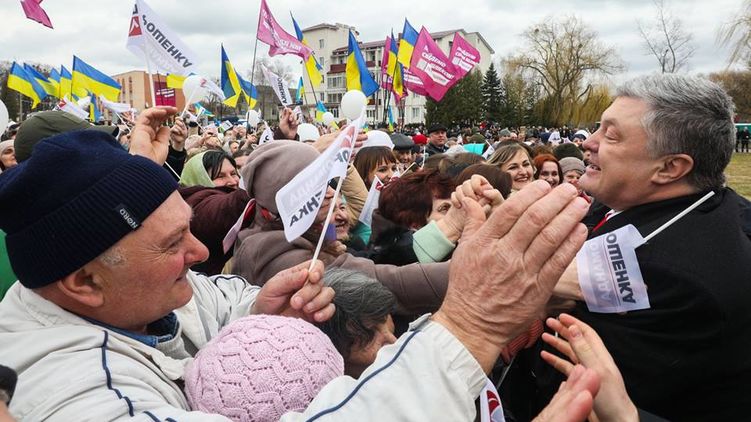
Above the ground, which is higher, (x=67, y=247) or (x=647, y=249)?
(x=67, y=247)

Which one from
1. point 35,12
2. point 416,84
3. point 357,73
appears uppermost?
point 35,12

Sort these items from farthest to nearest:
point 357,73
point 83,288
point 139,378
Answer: point 357,73 → point 83,288 → point 139,378

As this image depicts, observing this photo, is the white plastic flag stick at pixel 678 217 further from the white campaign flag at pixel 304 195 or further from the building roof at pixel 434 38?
the building roof at pixel 434 38

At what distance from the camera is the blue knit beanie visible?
47.6 inches

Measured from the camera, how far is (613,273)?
6.01ft

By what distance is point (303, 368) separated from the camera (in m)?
1.25

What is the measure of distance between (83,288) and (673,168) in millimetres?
2103

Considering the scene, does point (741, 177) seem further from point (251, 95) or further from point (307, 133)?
point (251, 95)

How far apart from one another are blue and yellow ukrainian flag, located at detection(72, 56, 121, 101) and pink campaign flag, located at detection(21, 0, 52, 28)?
628 centimetres

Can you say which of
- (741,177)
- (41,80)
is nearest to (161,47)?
(41,80)

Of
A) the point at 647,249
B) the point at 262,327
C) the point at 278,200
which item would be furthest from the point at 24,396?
the point at 647,249

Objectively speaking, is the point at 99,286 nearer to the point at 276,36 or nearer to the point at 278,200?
the point at 278,200

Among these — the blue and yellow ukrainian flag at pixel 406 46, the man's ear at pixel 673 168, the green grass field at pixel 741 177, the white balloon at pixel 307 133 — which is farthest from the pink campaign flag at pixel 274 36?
the green grass field at pixel 741 177

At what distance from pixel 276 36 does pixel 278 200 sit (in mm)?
9688
